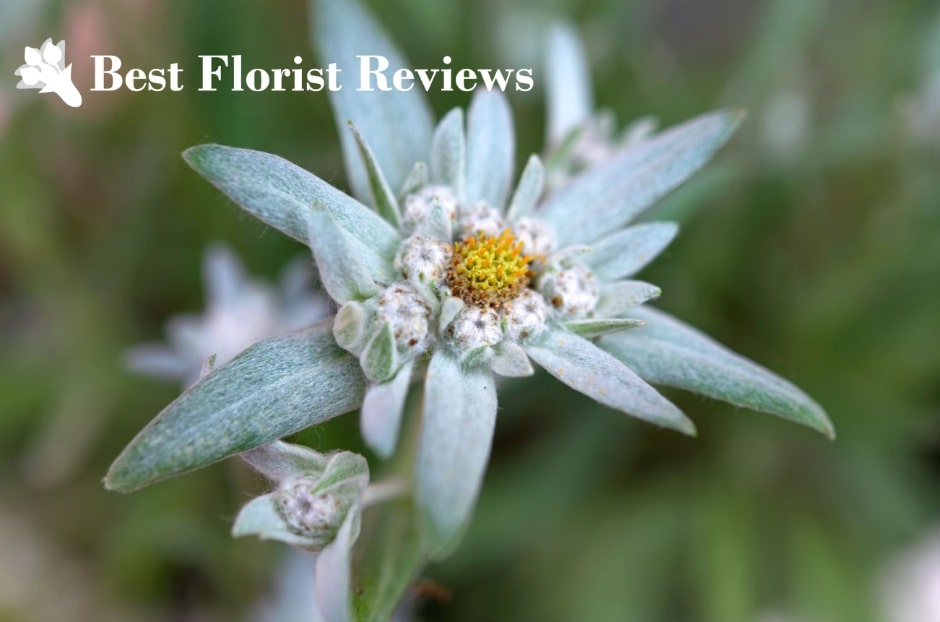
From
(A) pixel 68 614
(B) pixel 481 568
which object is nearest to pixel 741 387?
(B) pixel 481 568

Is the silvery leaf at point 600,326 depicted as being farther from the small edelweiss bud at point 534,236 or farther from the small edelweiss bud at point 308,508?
the small edelweiss bud at point 308,508

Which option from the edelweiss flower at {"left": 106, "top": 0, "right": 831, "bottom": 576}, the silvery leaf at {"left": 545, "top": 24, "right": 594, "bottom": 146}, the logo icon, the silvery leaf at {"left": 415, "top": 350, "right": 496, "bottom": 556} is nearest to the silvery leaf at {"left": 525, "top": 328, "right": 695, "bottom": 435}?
the edelweiss flower at {"left": 106, "top": 0, "right": 831, "bottom": 576}

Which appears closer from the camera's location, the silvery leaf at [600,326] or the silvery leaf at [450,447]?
the silvery leaf at [450,447]

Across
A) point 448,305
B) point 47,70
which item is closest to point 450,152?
point 448,305

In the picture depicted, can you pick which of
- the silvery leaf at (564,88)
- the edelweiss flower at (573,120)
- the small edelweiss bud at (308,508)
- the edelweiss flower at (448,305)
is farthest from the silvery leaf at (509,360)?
the silvery leaf at (564,88)

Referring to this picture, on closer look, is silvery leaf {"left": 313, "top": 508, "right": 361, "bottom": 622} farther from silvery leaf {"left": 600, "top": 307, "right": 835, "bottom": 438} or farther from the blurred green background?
the blurred green background

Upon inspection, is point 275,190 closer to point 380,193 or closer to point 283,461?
point 380,193
